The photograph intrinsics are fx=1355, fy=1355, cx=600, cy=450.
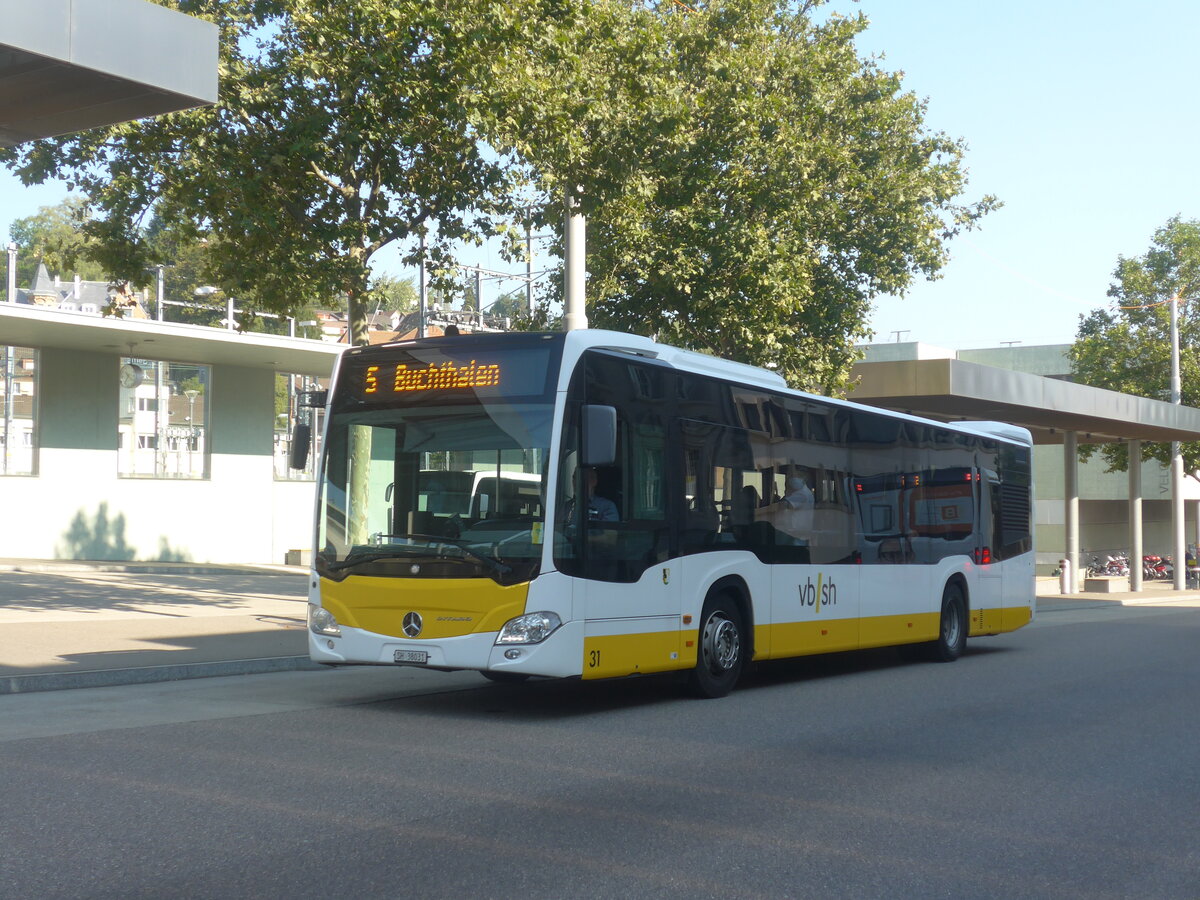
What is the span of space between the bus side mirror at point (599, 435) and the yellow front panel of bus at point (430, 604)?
43.4 inches

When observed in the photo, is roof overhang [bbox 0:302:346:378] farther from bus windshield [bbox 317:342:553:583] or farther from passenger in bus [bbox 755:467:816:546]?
bus windshield [bbox 317:342:553:583]

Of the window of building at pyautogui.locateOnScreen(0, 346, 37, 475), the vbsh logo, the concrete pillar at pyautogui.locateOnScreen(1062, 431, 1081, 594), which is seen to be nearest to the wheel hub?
the vbsh logo

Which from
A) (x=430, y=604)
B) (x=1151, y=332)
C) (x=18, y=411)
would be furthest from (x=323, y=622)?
(x=1151, y=332)

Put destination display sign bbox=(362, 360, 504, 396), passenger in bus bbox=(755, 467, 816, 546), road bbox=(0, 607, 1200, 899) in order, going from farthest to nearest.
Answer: passenger in bus bbox=(755, 467, 816, 546), destination display sign bbox=(362, 360, 504, 396), road bbox=(0, 607, 1200, 899)

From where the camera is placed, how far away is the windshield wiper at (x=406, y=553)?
1022cm

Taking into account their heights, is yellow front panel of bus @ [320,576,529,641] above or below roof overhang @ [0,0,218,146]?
below

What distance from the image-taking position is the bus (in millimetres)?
10266

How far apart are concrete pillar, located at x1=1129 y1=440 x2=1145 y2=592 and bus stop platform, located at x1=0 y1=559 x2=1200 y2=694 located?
27.0 meters

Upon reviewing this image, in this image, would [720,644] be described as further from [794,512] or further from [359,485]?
[359,485]

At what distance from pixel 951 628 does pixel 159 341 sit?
18432 millimetres

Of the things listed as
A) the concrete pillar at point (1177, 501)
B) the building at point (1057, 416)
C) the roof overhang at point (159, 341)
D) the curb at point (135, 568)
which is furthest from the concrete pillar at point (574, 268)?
the concrete pillar at point (1177, 501)

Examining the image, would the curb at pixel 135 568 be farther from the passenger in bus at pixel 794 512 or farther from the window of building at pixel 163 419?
the passenger in bus at pixel 794 512

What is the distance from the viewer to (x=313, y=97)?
16219 mm

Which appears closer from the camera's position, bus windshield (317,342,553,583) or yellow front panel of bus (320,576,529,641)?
yellow front panel of bus (320,576,529,641)
